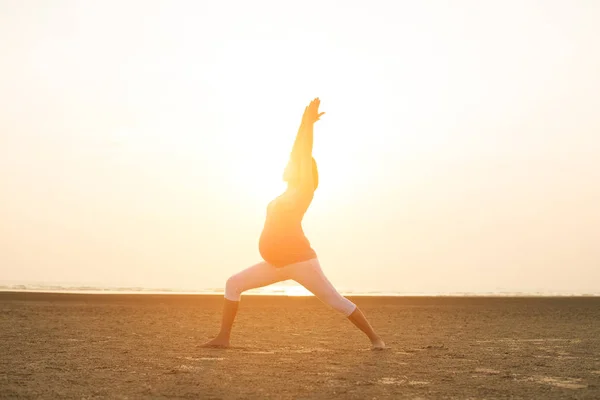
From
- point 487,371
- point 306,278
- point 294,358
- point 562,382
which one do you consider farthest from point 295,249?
point 562,382

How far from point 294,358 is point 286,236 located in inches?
52.1

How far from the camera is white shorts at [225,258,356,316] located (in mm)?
8531

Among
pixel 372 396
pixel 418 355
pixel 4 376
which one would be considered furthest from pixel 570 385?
pixel 4 376

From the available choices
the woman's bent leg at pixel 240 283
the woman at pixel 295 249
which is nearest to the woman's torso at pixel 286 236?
the woman at pixel 295 249

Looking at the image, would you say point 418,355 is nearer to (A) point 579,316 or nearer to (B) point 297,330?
(B) point 297,330

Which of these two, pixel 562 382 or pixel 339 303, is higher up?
pixel 339 303

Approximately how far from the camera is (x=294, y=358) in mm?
8023

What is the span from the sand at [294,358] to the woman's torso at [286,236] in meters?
1.03

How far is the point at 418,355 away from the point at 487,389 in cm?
235

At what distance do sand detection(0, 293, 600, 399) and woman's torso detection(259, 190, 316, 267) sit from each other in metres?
1.03

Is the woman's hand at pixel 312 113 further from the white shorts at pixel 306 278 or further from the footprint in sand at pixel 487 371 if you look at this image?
the footprint in sand at pixel 487 371

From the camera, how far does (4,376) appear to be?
6520mm

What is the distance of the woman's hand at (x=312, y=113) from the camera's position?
28.7 ft

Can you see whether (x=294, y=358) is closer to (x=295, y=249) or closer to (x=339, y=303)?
(x=339, y=303)
